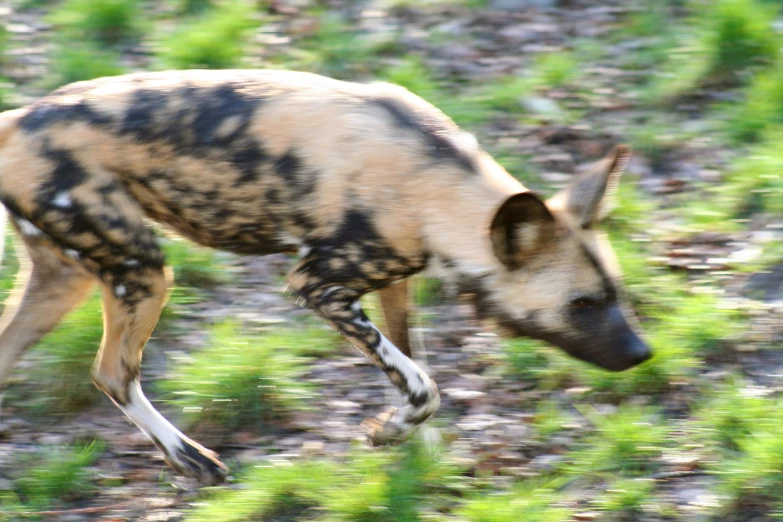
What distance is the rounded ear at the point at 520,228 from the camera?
3324 millimetres

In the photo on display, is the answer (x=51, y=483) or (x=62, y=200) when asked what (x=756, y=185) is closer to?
(x=62, y=200)

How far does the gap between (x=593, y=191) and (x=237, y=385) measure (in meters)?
1.43

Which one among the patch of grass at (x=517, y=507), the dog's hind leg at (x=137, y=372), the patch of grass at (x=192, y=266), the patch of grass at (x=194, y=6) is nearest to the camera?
the patch of grass at (x=517, y=507)

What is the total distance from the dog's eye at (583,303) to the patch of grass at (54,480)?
1.71m

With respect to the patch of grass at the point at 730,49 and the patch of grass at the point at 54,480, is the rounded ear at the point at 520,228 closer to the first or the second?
the patch of grass at the point at 54,480

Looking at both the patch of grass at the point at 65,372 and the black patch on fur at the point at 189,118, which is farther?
the patch of grass at the point at 65,372

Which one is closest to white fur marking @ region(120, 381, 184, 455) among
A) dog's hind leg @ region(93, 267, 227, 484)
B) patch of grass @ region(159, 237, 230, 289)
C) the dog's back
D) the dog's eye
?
dog's hind leg @ region(93, 267, 227, 484)

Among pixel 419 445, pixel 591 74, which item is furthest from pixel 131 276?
pixel 591 74

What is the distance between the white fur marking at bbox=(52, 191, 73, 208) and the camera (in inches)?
136

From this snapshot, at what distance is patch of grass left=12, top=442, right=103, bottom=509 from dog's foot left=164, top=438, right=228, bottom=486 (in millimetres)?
288

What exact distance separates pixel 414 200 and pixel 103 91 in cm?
109

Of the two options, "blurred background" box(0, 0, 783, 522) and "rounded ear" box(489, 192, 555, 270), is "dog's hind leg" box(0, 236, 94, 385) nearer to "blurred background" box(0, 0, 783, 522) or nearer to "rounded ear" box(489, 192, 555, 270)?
"blurred background" box(0, 0, 783, 522)

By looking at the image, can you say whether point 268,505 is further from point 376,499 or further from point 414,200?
point 414,200

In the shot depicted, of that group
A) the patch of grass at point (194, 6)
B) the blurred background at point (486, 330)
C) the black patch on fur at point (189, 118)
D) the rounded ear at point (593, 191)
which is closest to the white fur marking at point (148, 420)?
the blurred background at point (486, 330)
